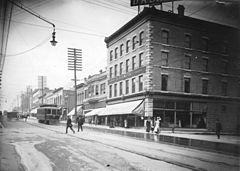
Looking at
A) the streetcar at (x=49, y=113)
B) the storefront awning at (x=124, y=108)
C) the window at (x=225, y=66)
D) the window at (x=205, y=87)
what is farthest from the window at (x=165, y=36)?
the streetcar at (x=49, y=113)

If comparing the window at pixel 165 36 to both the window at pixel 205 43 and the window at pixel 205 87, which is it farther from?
the window at pixel 205 43

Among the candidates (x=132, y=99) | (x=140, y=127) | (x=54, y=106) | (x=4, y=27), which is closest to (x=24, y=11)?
(x=4, y=27)

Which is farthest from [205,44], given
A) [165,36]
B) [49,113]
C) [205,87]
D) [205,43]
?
[49,113]

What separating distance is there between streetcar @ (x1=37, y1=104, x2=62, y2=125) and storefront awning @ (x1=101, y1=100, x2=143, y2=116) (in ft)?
22.2

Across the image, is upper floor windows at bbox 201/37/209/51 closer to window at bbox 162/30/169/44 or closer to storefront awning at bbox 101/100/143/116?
window at bbox 162/30/169/44

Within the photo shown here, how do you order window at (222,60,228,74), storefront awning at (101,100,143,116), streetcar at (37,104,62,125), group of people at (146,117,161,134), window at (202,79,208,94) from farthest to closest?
streetcar at (37,104,62,125), storefront awning at (101,100,143,116), group of people at (146,117,161,134), window at (202,79,208,94), window at (222,60,228,74)

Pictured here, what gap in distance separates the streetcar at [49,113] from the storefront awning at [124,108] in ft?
22.2

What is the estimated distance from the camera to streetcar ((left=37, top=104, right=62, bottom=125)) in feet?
98.1

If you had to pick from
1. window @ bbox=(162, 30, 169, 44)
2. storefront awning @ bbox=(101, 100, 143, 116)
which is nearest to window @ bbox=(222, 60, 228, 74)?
window @ bbox=(162, 30, 169, 44)

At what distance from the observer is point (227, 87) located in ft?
14.8

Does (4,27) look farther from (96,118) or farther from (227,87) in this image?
(96,118)

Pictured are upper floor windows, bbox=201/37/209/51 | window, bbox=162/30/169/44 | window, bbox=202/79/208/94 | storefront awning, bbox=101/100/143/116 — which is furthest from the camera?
storefront awning, bbox=101/100/143/116

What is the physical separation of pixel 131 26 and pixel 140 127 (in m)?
18.1

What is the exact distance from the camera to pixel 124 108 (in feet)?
77.2
